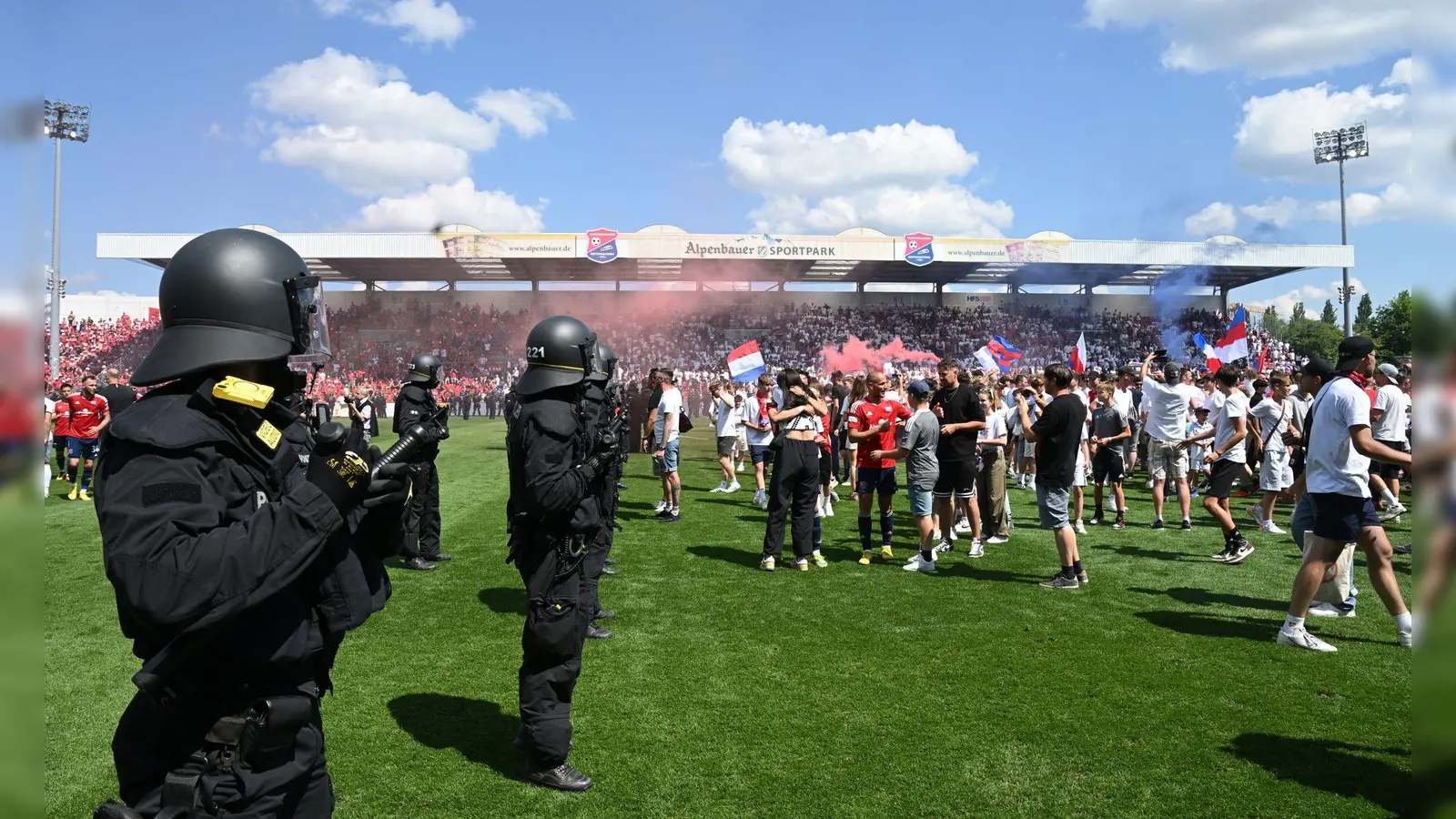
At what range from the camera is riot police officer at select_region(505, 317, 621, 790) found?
13.6ft

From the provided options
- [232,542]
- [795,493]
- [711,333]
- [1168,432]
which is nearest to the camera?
[232,542]

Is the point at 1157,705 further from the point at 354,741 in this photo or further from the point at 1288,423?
the point at 1288,423

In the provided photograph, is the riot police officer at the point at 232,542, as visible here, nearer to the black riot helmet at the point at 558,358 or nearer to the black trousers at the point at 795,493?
the black riot helmet at the point at 558,358

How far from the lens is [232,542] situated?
1875mm

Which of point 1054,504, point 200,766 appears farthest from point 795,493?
point 200,766

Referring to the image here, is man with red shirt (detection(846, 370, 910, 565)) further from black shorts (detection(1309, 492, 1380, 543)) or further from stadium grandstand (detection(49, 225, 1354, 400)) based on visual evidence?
stadium grandstand (detection(49, 225, 1354, 400))

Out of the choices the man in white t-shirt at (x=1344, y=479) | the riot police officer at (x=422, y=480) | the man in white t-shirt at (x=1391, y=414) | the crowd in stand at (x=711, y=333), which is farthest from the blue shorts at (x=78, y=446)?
the crowd in stand at (x=711, y=333)

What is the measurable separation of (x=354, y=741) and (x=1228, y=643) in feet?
19.6

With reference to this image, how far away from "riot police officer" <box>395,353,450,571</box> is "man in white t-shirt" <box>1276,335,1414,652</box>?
655 cm

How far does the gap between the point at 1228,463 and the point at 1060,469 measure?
2.74 m

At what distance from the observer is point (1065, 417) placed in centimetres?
792

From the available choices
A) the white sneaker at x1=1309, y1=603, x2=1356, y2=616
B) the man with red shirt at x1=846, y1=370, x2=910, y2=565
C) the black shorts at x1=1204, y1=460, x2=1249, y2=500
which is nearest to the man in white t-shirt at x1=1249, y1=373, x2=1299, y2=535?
the black shorts at x1=1204, y1=460, x2=1249, y2=500

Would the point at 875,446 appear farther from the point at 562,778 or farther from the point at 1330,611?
the point at 562,778

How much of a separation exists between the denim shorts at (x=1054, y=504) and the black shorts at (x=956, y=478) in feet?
4.47
